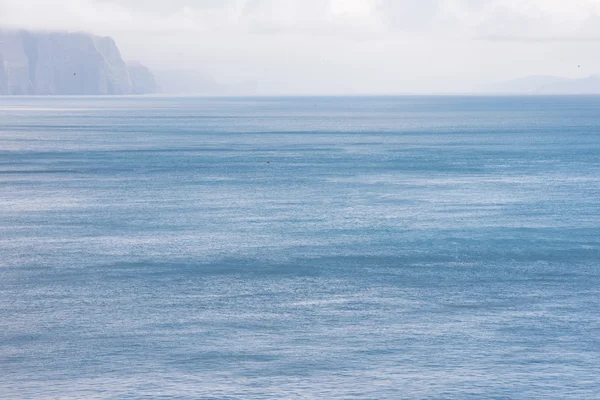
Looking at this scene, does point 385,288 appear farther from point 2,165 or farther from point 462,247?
point 2,165

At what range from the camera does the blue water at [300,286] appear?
4369 centimetres

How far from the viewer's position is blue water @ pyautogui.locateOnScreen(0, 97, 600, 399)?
4369cm

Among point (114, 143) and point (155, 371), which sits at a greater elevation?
point (114, 143)

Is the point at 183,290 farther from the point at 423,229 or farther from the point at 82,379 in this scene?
the point at 423,229

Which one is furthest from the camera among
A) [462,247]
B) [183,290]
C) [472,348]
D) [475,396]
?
[462,247]

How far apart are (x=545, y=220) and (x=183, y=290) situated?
125 feet

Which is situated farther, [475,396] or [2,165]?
[2,165]

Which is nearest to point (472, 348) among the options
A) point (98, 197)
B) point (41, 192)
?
point (98, 197)

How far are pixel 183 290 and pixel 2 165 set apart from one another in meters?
84.4

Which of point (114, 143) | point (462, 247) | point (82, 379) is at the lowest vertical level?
point (82, 379)

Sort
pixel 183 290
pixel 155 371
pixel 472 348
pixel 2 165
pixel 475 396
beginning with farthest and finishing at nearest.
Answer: pixel 2 165 < pixel 183 290 < pixel 472 348 < pixel 155 371 < pixel 475 396

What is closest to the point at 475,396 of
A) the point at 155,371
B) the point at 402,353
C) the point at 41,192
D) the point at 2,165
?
the point at 402,353

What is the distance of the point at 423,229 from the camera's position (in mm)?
78750

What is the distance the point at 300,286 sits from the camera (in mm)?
59531
